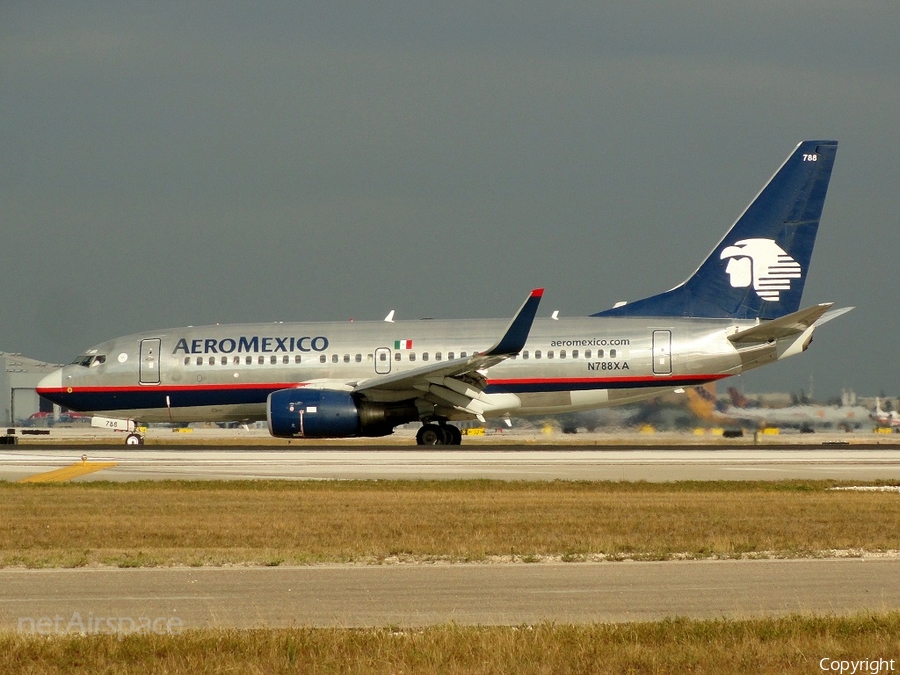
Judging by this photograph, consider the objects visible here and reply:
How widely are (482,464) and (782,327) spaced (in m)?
9.32

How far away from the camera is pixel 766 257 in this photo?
31.8 meters

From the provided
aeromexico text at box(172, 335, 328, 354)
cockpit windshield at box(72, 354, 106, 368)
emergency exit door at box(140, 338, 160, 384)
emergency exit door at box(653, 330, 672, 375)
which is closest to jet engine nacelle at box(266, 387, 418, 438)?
aeromexico text at box(172, 335, 328, 354)

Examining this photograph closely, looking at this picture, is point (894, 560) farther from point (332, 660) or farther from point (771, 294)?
point (771, 294)

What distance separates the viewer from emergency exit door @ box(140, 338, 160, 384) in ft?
107

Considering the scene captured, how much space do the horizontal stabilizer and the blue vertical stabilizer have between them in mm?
2007

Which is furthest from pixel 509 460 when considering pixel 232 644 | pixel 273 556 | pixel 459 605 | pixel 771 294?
pixel 232 644

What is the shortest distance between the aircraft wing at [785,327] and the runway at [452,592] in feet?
56.4

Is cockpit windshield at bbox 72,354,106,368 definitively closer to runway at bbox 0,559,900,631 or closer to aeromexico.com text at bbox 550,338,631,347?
aeromexico.com text at bbox 550,338,631,347

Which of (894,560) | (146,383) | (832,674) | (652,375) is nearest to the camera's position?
(832,674)

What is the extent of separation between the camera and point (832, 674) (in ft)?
22.5

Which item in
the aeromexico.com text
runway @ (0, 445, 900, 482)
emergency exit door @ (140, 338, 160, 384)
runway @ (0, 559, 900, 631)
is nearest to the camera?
runway @ (0, 559, 900, 631)

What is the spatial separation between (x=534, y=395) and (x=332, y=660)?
2361 cm

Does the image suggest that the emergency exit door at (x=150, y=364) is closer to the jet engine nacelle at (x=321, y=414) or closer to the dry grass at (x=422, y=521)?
the jet engine nacelle at (x=321, y=414)

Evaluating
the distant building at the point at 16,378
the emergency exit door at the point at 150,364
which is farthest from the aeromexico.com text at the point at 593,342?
the distant building at the point at 16,378
